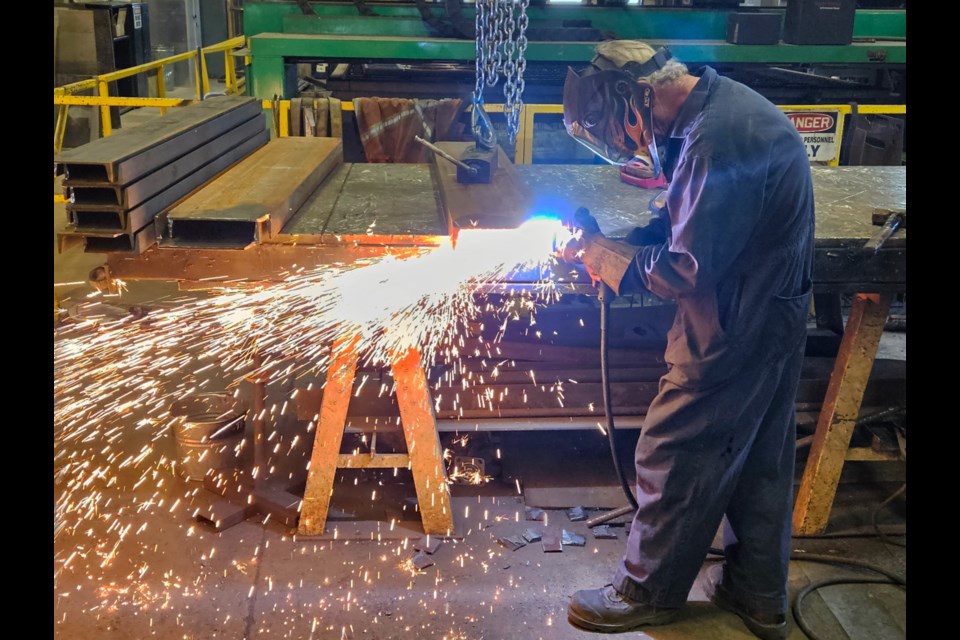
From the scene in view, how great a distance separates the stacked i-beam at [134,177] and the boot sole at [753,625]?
236 cm

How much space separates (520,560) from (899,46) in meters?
5.55

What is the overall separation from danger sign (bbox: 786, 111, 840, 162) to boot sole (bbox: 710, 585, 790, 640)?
382 centimetres

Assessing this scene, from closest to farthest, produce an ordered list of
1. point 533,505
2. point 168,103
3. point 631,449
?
point 533,505
point 631,449
point 168,103

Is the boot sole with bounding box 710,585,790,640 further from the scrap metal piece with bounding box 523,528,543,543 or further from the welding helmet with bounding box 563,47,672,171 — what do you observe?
the welding helmet with bounding box 563,47,672,171

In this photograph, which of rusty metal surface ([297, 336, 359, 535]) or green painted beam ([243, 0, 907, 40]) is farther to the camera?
green painted beam ([243, 0, 907, 40])

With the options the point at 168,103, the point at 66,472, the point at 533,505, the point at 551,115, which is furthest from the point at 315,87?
the point at 533,505

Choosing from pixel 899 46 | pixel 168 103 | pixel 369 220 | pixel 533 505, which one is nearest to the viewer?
pixel 369 220

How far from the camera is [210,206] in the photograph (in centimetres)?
288

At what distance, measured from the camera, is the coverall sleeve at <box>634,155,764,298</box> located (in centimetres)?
225

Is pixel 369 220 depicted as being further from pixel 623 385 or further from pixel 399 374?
pixel 623 385

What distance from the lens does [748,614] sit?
2.85 metres

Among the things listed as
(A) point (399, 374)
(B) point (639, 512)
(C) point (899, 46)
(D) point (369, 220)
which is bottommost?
(B) point (639, 512)

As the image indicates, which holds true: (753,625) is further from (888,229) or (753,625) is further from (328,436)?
(328,436)

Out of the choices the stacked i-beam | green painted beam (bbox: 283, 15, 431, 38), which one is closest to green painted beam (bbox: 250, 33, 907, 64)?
green painted beam (bbox: 283, 15, 431, 38)
